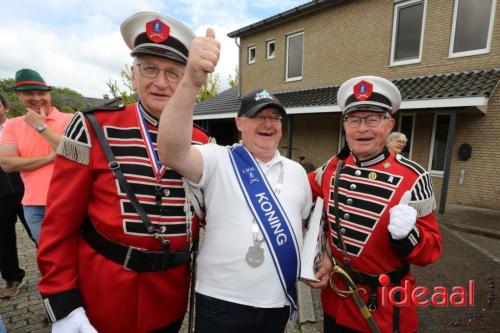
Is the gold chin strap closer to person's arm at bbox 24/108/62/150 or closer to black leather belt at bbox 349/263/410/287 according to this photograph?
black leather belt at bbox 349/263/410/287

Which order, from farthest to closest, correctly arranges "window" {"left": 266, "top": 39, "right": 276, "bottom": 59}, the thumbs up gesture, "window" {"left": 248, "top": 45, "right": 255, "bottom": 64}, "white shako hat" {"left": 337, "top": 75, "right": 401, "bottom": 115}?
1. "window" {"left": 248, "top": 45, "right": 255, "bottom": 64}
2. "window" {"left": 266, "top": 39, "right": 276, "bottom": 59}
3. "white shako hat" {"left": 337, "top": 75, "right": 401, "bottom": 115}
4. the thumbs up gesture

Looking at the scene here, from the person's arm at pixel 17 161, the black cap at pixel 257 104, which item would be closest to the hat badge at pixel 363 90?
the black cap at pixel 257 104

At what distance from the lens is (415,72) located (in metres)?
8.52

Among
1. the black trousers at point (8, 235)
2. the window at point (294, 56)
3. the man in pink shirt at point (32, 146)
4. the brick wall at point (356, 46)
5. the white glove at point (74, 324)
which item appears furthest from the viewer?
the window at point (294, 56)

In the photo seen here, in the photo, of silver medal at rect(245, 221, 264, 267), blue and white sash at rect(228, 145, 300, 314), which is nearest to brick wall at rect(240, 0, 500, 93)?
blue and white sash at rect(228, 145, 300, 314)

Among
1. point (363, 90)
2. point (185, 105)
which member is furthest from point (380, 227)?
point (185, 105)

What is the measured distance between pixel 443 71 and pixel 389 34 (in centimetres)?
199

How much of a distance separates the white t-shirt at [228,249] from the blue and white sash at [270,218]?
0.11ft

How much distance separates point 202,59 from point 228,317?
4.09 feet

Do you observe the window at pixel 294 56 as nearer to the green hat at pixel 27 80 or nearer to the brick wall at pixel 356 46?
the brick wall at pixel 356 46

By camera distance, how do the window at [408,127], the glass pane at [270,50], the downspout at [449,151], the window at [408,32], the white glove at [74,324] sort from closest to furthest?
the white glove at [74,324] < the downspout at [449,151] < the window at [408,32] < the window at [408,127] < the glass pane at [270,50]

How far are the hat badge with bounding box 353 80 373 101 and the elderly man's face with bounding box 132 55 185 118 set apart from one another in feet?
3.60

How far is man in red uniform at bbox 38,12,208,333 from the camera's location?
132cm

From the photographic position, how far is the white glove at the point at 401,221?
149 centimetres
